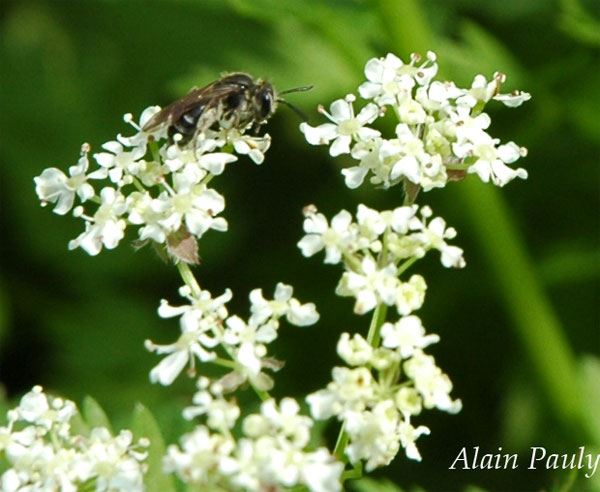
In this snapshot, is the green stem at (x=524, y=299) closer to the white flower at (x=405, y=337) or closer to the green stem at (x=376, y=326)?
the green stem at (x=376, y=326)

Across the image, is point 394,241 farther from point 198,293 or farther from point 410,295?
point 198,293

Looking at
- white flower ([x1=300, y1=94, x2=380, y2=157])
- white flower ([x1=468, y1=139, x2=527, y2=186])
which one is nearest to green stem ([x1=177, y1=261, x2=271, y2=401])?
white flower ([x1=300, y1=94, x2=380, y2=157])

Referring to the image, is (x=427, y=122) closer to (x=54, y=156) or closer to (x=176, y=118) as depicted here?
(x=176, y=118)

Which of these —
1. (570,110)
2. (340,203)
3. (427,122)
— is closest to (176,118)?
(427,122)

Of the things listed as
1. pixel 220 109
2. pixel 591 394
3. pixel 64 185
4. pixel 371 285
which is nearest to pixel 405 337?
pixel 371 285

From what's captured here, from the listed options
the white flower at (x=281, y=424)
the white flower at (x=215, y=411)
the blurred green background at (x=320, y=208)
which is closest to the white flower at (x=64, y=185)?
the white flower at (x=215, y=411)

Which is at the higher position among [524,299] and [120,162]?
[524,299]

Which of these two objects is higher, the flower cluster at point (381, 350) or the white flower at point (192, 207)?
the white flower at point (192, 207)
